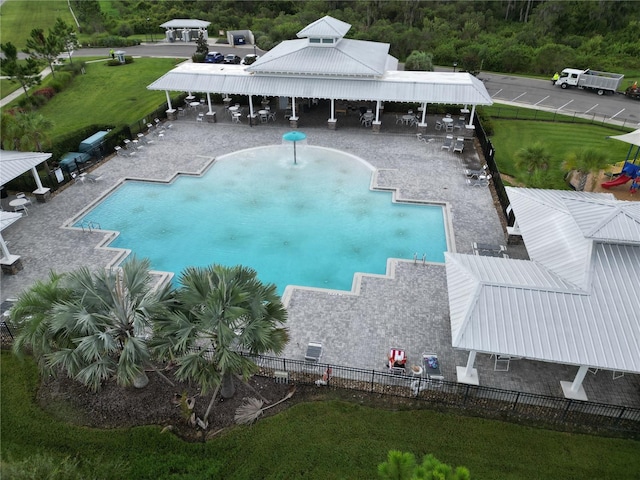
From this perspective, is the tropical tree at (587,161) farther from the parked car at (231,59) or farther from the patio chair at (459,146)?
the parked car at (231,59)

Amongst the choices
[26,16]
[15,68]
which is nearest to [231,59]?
[15,68]

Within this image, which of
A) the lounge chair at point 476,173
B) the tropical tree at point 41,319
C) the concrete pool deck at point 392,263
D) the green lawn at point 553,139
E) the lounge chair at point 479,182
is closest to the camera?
the tropical tree at point 41,319

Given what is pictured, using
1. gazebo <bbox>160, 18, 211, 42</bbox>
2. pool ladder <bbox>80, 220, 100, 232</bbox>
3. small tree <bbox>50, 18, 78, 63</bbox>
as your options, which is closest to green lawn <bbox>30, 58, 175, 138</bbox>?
small tree <bbox>50, 18, 78, 63</bbox>

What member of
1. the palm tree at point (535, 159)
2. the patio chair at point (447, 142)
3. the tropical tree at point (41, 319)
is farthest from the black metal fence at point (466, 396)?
the patio chair at point (447, 142)

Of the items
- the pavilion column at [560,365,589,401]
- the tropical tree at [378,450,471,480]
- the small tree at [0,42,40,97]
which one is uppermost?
the small tree at [0,42,40,97]

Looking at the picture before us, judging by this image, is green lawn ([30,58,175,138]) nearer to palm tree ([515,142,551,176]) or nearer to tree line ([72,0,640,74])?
tree line ([72,0,640,74])

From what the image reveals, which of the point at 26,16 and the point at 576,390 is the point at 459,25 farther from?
the point at 26,16

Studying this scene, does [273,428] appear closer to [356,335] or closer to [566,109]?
[356,335]

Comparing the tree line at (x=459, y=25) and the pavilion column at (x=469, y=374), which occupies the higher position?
the tree line at (x=459, y=25)
